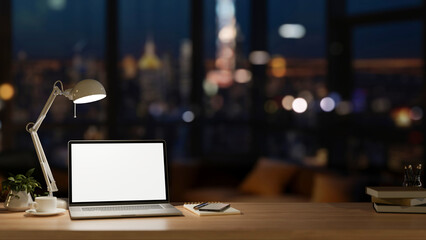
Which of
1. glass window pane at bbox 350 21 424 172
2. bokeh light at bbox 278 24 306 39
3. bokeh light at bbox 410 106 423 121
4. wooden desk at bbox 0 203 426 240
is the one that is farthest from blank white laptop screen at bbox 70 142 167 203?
bokeh light at bbox 278 24 306 39

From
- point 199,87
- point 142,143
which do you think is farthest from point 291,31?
point 142,143

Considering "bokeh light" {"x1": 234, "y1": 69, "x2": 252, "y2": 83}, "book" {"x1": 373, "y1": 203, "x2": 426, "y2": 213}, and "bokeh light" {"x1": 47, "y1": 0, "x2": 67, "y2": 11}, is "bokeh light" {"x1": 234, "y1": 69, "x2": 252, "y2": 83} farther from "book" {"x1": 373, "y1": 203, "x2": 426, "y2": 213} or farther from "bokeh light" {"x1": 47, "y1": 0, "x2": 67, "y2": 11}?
"book" {"x1": 373, "y1": 203, "x2": 426, "y2": 213}

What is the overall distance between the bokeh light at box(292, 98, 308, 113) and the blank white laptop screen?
4207 millimetres

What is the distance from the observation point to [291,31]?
6676mm

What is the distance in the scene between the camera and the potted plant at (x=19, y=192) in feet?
7.37

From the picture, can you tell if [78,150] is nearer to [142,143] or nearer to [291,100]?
[142,143]

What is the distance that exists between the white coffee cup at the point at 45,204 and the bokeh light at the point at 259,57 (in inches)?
186

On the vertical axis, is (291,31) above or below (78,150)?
above

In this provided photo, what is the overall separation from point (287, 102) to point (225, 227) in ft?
15.4

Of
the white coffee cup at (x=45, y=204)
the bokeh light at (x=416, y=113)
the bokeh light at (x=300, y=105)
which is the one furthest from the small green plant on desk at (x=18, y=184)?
the bokeh light at (x=300, y=105)

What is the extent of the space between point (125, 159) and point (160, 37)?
4.66 meters

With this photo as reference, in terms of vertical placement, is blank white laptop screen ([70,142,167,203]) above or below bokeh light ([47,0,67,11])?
below

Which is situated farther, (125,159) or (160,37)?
(160,37)

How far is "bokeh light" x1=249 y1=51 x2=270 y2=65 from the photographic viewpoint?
21.9 ft
